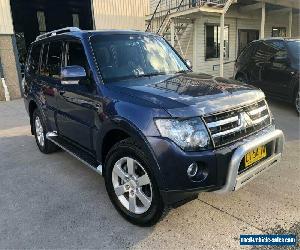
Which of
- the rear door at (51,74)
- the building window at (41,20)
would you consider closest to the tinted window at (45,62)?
the rear door at (51,74)

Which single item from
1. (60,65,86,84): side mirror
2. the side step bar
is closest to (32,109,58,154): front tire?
the side step bar

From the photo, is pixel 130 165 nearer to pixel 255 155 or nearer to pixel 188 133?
pixel 188 133

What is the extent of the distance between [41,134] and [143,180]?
122 inches

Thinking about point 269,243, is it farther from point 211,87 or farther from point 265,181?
point 211,87

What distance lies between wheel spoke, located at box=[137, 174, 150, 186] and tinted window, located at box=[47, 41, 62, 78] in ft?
7.03

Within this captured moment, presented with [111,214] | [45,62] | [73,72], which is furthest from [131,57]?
[111,214]

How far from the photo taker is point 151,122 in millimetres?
2746

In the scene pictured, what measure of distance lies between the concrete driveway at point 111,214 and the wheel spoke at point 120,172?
19.2 inches

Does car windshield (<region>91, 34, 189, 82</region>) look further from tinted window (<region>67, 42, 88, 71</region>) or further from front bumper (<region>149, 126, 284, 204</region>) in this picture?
front bumper (<region>149, 126, 284, 204</region>)

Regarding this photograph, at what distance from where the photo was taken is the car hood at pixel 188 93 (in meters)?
2.73

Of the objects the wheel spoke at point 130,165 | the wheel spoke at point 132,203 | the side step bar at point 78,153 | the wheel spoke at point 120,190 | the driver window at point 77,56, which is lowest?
the wheel spoke at point 132,203

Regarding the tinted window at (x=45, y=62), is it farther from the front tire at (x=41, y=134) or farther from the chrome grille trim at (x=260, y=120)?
the chrome grille trim at (x=260, y=120)

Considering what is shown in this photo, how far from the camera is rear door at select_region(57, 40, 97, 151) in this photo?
3.58 meters

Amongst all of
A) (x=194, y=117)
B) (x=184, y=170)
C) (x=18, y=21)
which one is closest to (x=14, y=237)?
(x=184, y=170)
